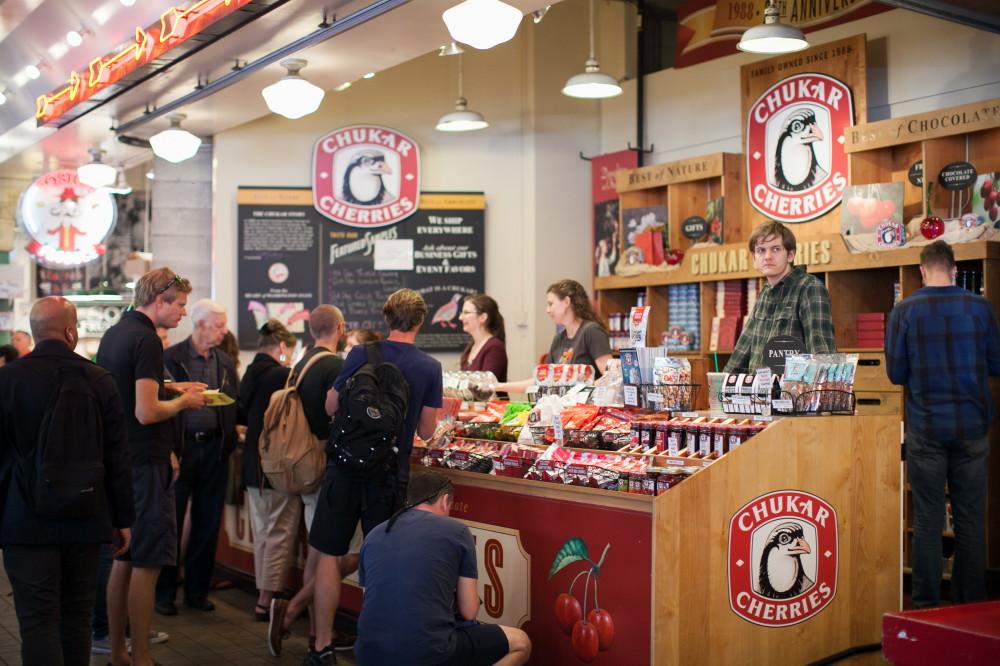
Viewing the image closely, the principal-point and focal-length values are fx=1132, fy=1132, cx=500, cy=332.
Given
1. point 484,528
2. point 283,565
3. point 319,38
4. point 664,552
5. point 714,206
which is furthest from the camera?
→ point 714,206

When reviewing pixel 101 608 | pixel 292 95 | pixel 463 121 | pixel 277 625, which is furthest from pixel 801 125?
pixel 101 608

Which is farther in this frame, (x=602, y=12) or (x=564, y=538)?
(x=602, y=12)

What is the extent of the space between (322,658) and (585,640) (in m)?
1.29

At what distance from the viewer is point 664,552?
407cm

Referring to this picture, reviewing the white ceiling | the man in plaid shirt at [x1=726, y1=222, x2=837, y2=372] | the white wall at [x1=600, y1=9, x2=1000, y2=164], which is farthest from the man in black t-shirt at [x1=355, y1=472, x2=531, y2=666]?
the white wall at [x1=600, y1=9, x2=1000, y2=164]

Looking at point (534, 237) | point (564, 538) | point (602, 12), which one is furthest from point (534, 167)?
point (564, 538)

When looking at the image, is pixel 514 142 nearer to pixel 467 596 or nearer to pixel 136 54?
pixel 136 54

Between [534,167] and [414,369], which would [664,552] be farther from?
[534,167]

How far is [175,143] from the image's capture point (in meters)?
8.52

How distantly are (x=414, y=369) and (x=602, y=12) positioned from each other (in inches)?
235

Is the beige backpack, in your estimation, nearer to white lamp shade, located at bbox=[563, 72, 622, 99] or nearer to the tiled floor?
the tiled floor

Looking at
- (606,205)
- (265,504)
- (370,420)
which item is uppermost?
(606,205)

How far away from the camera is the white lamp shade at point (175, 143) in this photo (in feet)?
27.9

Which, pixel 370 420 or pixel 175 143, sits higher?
pixel 175 143
